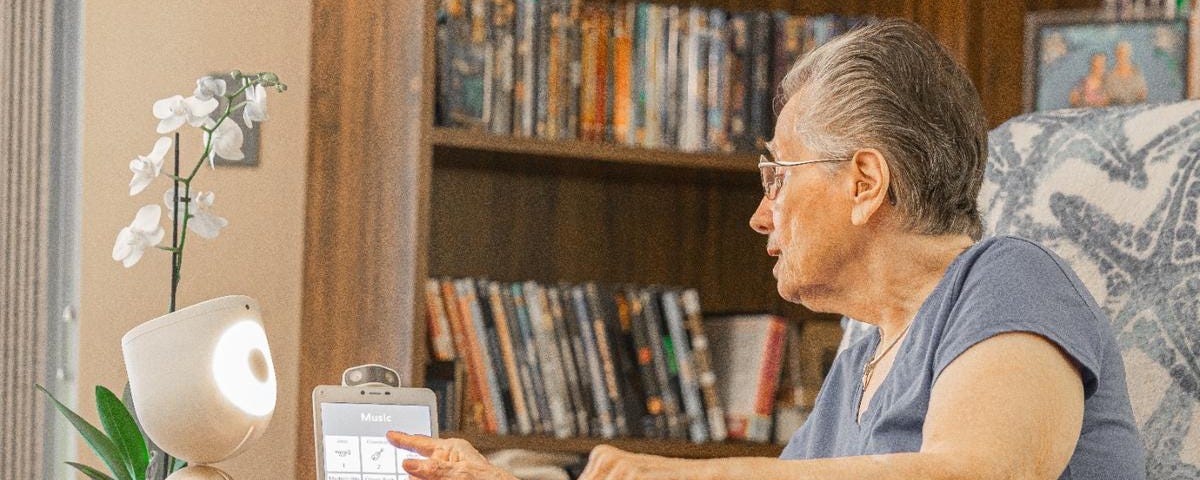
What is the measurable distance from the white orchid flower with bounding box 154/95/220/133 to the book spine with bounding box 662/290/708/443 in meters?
0.80

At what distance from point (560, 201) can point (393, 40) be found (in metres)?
0.43

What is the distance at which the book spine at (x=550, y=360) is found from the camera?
74.0 inches

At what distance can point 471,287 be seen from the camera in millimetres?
1872

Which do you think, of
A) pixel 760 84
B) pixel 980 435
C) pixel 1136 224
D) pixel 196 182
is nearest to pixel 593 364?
Result: pixel 760 84

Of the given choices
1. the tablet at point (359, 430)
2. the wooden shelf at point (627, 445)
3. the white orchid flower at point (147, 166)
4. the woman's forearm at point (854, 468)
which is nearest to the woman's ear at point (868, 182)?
the woman's forearm at point (854, 468)

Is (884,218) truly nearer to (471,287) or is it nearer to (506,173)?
(471,287)

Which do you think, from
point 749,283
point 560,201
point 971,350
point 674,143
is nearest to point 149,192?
point 560,201

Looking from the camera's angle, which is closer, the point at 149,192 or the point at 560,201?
the point at 149,192

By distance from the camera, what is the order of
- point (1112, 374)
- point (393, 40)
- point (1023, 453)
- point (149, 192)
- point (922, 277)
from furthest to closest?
point (149, 192) → point (393, 40) → point (922, 277) → point (1112, 374) → point (1023, 453)

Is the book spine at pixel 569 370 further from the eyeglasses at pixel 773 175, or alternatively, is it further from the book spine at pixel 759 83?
the eyeglasses at pixel 773 175

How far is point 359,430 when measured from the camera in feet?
3.97

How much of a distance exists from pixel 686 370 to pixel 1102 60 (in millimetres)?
736

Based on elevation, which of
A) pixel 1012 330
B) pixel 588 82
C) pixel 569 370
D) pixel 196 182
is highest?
pixel 588 82

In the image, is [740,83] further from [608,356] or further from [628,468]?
[628,468]
